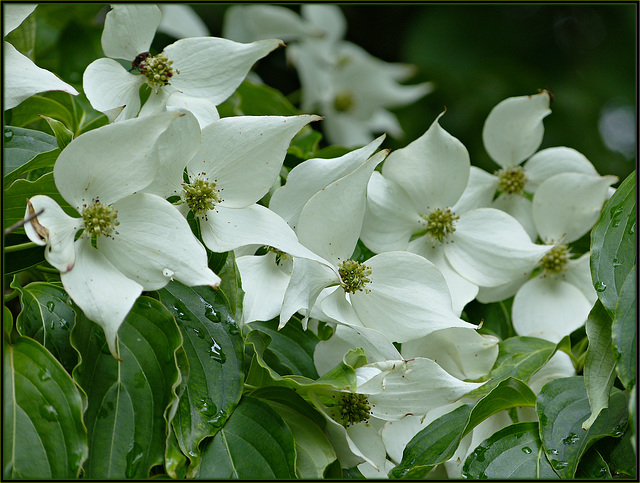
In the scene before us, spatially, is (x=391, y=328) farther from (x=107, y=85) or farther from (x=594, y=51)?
(x=594, y=51)

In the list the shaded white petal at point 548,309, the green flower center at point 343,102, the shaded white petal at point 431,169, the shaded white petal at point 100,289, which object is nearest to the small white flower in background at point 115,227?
the shaded white petal at point 100,289

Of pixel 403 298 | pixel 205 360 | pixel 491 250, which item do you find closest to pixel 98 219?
pixel 205 360

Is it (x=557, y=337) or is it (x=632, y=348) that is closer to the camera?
(x=632, y=348)

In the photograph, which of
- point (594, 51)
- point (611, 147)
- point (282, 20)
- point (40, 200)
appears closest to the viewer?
point (40, 200)

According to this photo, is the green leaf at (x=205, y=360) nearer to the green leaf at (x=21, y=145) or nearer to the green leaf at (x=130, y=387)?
the green leaf at (x=130, y=387)

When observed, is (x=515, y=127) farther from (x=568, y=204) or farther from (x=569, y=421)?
(x=569, y=421)

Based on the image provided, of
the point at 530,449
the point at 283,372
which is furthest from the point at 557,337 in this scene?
the point at 283,372
